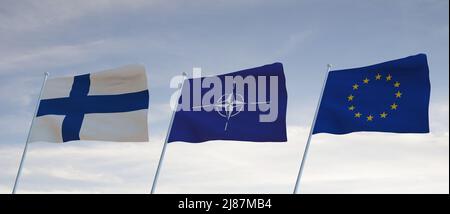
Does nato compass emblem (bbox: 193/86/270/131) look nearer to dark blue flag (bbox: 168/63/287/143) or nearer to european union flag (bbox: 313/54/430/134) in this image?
dark blue flag (bbox: 168/63/287/143)

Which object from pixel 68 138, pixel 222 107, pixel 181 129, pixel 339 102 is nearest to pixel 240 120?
pixel 222 107

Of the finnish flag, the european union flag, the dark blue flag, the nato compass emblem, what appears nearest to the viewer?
the european union flag

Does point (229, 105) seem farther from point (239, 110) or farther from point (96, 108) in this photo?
point (96, 108)

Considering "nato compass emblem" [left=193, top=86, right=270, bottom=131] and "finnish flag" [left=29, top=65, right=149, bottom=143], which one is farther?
"finnish flag" [left=29, top=65, right=149, bottom=143]

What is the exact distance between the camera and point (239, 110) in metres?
19.7

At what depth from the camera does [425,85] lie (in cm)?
1927

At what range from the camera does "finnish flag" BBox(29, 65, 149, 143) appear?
2030cm

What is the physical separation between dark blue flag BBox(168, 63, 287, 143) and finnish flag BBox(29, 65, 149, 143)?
1413 millimetres

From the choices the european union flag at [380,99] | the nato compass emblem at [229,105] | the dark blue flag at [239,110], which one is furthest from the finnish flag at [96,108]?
the european union flag at [380,99]

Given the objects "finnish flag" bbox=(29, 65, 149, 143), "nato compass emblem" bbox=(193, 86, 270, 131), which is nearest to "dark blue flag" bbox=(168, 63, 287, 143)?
"nato compass emblem" bbox=(193, 86, 270, 131)
